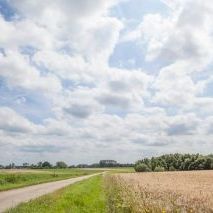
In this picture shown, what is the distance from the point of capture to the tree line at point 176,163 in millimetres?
119875

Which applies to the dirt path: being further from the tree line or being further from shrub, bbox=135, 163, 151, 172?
shrub, bbox=135, 163, 151, 172

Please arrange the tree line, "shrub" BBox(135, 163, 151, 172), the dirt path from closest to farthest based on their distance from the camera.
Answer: the dirt path → the tree line → "shrub" BBox(135, 163, 151, 172)

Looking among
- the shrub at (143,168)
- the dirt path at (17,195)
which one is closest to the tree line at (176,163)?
the shrub at (143,168)

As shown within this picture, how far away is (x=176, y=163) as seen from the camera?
133 meters

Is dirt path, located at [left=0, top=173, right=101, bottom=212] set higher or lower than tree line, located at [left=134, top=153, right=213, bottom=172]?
lower

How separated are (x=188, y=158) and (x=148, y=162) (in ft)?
68.3

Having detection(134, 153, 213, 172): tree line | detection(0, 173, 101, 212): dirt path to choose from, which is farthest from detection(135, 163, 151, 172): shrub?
detection(0, 173, 101, 212): dirt path

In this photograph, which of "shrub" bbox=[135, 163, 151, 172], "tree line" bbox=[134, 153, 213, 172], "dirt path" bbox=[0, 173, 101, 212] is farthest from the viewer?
"shrub" bbox=[135, 163, 151, 172]

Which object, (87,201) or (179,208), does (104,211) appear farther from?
(179,208)

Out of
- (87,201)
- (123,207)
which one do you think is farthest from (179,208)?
(87,201)

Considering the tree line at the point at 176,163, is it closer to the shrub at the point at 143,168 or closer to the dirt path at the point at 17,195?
the shrub at the point at 143,168

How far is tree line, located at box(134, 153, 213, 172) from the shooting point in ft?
393

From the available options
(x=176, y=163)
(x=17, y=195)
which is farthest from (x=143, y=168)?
(x=17, y=195)

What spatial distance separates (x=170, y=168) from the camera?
134500 millimetres
